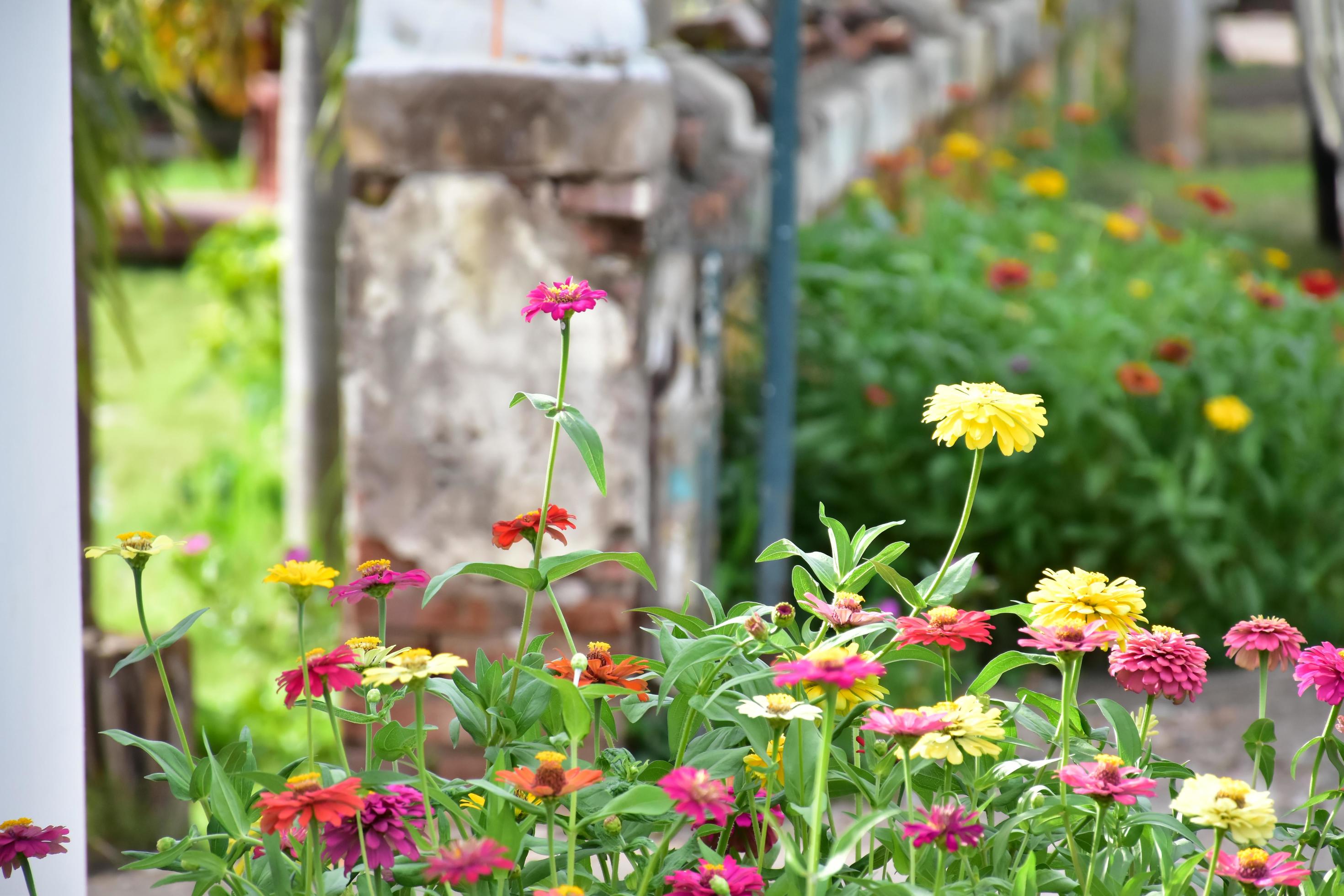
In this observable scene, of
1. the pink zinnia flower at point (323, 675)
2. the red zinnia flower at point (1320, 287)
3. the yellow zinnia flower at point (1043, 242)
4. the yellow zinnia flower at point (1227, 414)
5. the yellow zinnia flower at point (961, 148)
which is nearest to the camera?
the pink zinnia flower at point (323, 675)

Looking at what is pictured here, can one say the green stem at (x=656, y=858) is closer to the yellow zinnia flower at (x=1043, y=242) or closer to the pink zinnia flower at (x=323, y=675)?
the pink zinnia flower at (x=323, y=675)

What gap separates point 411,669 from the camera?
684 mm

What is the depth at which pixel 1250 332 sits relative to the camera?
2916 millimetres

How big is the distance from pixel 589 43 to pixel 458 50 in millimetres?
191

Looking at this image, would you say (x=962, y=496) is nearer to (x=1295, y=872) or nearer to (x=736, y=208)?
(x=736, y=208)

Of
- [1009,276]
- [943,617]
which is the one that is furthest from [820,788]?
[1009,276]

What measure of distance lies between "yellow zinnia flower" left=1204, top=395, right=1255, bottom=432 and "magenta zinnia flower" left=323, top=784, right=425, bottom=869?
218cm

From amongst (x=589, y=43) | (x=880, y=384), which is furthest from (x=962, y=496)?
(x=589, y=43)

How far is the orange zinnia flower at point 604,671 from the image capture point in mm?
783

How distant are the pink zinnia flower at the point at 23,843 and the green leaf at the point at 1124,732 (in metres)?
0.57

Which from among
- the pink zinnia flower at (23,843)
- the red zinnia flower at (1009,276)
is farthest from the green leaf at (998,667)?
the red zinnia flower at (1009,276)

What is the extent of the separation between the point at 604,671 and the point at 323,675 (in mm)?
161

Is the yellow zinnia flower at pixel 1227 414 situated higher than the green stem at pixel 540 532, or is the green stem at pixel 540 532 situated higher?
the green stem at pixel 540 532

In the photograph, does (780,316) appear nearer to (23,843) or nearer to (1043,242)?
(1043,242)
